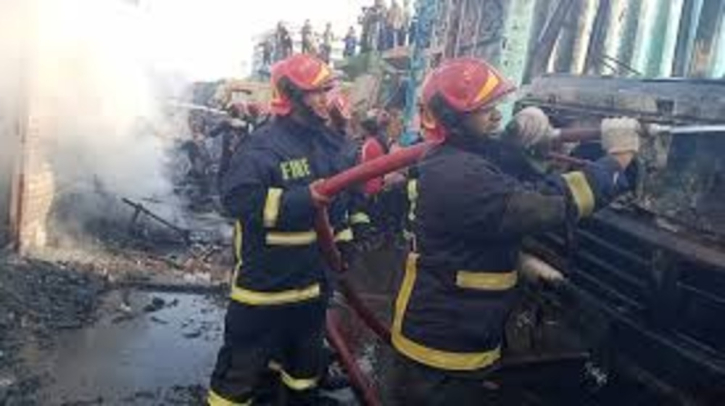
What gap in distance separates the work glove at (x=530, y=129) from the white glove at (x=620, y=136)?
34 centimetres

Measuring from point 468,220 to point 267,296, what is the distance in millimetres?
1349

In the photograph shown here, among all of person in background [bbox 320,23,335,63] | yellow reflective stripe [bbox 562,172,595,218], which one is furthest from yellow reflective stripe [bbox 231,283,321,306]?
person in background [bbox 320,23,335,63]

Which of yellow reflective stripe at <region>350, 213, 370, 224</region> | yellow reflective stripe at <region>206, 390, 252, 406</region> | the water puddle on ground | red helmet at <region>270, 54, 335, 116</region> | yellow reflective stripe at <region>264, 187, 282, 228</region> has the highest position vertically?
red helmet at <region>270, 54, 335, 116</region>

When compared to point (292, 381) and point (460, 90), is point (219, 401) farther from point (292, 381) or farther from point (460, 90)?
point (460, 90)

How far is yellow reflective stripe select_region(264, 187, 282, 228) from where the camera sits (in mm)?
4016

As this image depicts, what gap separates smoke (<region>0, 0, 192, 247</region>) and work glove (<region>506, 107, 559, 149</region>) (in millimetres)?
5379

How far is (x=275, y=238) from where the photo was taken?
4223 mm

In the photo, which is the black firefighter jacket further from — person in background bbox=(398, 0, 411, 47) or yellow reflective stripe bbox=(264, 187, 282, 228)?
person in background bbox=(398, 0, 411, 47)

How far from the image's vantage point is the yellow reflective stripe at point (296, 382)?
4.54 m

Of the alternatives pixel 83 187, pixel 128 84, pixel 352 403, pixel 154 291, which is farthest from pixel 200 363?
pixel 128 84

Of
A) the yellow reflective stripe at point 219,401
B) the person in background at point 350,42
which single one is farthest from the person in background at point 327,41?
the yellow reflective stripe at point 219,401

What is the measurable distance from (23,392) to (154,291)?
7.66ft

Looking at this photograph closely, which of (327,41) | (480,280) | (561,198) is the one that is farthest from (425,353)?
(327,41)

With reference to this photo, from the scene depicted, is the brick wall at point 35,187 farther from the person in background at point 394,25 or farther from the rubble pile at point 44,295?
the person in background at point 394,25
